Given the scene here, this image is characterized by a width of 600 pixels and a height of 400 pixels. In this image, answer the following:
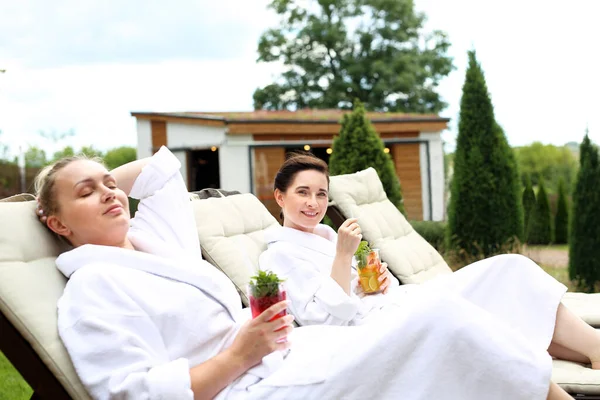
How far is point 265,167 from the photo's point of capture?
14.1 metres

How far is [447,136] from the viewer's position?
24594 millimetres

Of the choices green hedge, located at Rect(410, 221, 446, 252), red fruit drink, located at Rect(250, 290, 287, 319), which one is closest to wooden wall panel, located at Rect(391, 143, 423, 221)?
green hedge, located at Rect(410, 221, 446, 252)

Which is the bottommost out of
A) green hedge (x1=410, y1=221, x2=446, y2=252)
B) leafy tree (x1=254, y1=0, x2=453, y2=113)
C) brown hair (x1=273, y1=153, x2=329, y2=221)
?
green hedge (x1=410, y1=221, x2=446, y2=252)

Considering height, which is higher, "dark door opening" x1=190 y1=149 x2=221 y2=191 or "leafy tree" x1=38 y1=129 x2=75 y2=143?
"leafy tree" x1=38 y1=129 x2=75 y2=143

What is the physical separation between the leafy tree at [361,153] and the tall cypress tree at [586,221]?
196cm

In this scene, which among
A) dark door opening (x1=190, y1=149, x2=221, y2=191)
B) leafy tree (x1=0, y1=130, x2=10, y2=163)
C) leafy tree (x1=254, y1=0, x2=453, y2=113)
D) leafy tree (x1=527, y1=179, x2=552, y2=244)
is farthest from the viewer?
leafy tree (x1=254, y1=0, x2=453, y2=113)

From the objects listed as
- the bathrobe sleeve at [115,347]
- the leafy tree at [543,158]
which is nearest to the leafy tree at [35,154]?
the leafy tree at [543,158]

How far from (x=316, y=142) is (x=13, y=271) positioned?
1251 cm

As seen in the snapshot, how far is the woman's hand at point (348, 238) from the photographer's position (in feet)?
8.43

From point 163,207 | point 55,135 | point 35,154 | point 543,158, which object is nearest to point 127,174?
point 163,207

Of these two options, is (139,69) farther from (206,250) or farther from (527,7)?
(206,250)

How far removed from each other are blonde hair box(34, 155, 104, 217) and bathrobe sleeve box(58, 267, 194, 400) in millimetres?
351

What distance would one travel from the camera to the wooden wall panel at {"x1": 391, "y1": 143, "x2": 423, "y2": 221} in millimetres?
15180

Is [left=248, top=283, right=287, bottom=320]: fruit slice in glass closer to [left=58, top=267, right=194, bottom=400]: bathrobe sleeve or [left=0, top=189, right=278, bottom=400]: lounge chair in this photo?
[left=58, top=267, right=194, bottom=400]: bathrobe sleeve
